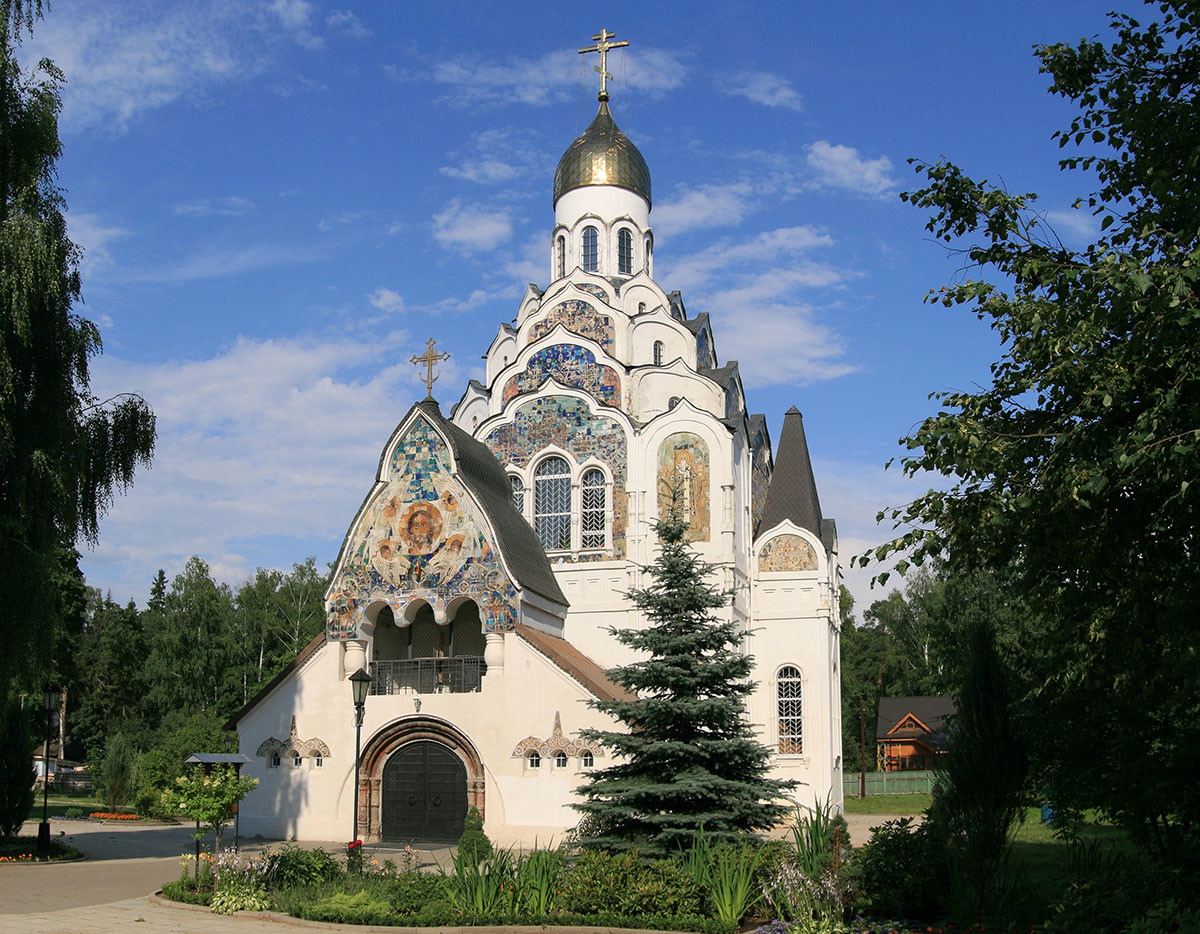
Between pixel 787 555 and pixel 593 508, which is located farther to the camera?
pixel 787 555

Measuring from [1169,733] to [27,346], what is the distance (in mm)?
15115

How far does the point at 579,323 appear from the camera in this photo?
26.9 m

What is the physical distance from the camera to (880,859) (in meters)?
10.9

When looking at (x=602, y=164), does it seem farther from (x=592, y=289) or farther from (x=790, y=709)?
(x=790, y=709)

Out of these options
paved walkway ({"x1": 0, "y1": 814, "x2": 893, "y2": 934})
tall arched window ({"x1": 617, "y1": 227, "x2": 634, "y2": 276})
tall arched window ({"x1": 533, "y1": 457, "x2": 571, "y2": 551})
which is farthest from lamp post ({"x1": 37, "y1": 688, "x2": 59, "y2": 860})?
tall arched window ({"x1": 617, "y1": 227, "x2": 634, "y2": 276})

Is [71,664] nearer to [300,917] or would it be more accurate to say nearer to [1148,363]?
[300,917]

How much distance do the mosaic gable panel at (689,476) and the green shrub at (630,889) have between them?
12880mm

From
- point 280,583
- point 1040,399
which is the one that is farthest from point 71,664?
point 1040,399

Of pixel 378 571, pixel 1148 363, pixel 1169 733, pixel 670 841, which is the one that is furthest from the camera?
pixel 378 571

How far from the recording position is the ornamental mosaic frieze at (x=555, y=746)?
1945cm

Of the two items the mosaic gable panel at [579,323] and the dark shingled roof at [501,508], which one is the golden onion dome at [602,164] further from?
the dark shingled roof at [501,508]

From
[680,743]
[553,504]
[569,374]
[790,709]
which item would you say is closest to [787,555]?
[790,709]

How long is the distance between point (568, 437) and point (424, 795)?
27.0 ft

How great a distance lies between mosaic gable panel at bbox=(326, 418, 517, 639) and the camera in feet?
67.6
